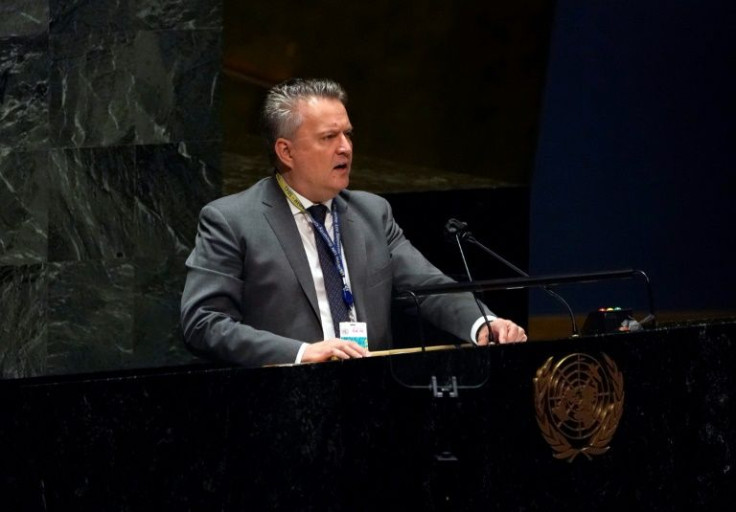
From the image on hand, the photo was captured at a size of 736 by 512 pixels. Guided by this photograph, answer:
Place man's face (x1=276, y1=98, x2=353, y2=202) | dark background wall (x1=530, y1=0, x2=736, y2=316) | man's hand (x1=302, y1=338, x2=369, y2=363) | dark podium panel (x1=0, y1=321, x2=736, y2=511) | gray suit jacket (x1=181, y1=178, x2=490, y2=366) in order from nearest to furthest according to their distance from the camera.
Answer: dark podium panel (x1=0, y1=321, x2=736, y2=511)
man's hand (x1=302, y1=338, x2=369, y2=363)
gray suit jacket (x1=181, y1=178, x2=490, y2=366)
man's face (x1=276, y1=98, x2=353, y2=202)
dark background wall (x1=530, y1=0, x2=736, y2=316)

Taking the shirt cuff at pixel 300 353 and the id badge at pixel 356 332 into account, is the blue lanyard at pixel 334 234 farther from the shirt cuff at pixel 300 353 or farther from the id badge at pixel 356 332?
the shirt cuff at pixel 300 353

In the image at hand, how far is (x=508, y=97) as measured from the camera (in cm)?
586

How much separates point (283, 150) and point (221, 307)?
1.98 feet

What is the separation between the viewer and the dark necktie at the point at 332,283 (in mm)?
3828

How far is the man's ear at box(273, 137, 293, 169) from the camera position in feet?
13.1

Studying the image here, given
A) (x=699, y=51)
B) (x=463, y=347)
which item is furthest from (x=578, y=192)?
(x=463, y=347)

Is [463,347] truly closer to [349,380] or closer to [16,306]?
[349,380]

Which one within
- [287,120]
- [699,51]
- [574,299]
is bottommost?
[574,299]

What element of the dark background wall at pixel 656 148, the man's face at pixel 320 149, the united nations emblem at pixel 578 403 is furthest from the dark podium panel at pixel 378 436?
the dark background wall at pixel 656 148

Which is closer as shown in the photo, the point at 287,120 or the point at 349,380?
the point at 349,380

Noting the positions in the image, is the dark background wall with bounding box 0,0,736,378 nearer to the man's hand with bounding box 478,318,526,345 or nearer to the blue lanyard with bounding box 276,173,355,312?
the blue lanyard with bounding box 276,173,355,312

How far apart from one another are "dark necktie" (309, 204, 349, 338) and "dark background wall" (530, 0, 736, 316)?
6.77 feet

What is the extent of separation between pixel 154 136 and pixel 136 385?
3281 mm

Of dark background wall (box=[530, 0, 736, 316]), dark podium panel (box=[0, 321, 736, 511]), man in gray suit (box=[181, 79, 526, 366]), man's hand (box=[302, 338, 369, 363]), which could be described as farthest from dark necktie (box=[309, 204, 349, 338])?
dark background wall (box=[530, 0, 736, 316])
